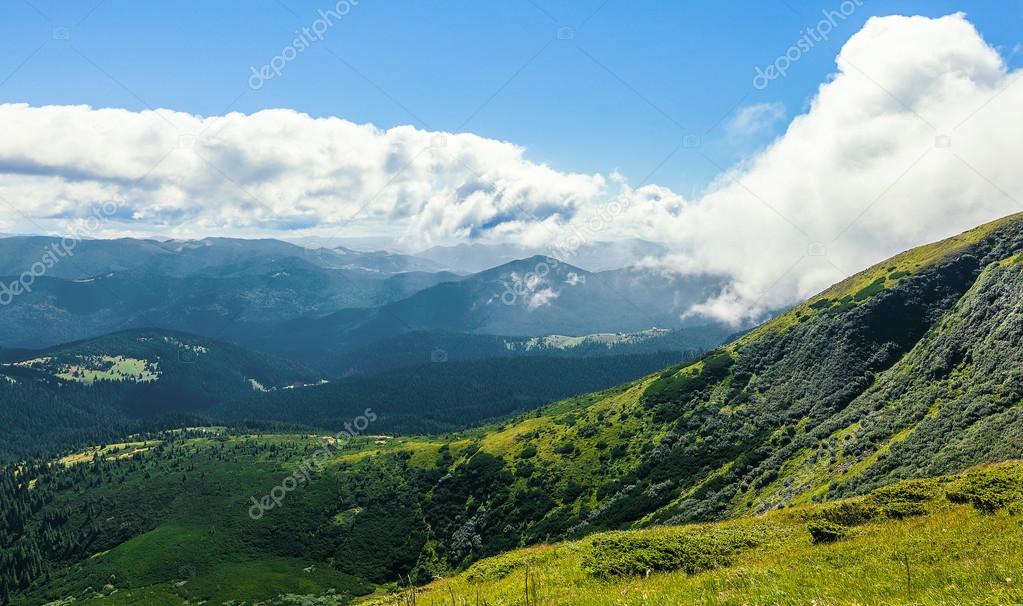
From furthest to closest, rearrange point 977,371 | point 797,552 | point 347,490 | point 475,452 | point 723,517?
point 347,490
point 475,452
point 723,517
point 977,371
point 797,552

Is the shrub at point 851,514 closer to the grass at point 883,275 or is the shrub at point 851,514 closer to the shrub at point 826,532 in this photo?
the shrub at point 826,532

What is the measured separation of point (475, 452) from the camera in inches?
6417

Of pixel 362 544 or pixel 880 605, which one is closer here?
pixel 880 605

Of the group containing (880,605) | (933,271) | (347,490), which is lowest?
(347,490)

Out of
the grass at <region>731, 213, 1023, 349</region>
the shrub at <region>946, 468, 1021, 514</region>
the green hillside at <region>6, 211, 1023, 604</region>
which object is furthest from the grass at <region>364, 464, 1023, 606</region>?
the grass at <region>731, 213, 1023, 349</region>

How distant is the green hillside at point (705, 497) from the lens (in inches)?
953

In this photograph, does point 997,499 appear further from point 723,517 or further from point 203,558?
point 203,558

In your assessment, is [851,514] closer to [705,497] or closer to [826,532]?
[826,532]

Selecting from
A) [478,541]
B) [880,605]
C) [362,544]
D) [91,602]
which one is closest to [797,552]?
[880,605]

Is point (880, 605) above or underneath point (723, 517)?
above

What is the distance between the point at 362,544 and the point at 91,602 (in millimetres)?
60330

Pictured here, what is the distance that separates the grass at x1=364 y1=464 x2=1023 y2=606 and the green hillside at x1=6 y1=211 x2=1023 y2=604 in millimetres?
174

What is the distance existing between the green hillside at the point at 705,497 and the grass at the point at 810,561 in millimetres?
174

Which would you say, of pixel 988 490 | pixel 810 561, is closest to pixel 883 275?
pixel 988 490
